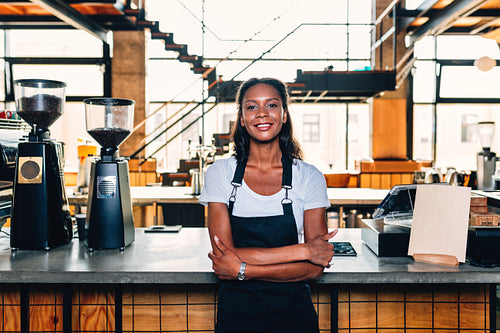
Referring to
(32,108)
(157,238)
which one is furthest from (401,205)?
(32,108)

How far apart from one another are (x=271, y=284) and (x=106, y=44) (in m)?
8.63

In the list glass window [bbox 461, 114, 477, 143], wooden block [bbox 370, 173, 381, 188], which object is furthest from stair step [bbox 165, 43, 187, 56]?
glass window [bbox 461, 114, 477, 143]

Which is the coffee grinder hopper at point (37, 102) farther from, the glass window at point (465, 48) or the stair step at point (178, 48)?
the glass window at point (465, 48)

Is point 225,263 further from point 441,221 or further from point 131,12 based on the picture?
point 131,12

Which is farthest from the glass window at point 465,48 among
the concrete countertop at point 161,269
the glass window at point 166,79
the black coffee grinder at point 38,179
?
the black coffee grinder at point 38,179

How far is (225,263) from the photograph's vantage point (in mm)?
1356

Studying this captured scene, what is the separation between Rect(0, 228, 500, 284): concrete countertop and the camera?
145 centimetres

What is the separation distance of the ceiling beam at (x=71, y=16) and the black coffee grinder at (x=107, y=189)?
495 centimetres

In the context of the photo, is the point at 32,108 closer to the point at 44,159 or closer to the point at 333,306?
the point at 44,159

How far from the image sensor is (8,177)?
1.99 meters

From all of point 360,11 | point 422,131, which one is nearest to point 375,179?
point 360,11

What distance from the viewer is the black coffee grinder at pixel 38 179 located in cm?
169

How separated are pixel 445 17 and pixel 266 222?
6.92 m

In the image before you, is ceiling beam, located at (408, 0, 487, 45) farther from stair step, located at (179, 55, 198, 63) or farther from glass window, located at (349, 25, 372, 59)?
stair step, located at (179, 55, 198, 63)
